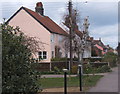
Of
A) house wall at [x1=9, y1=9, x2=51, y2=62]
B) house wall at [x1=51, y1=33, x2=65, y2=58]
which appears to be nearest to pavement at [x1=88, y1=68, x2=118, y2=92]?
house wall at [x1=9, y1=9, x2=51, y2=62]

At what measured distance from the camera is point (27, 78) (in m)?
7.60

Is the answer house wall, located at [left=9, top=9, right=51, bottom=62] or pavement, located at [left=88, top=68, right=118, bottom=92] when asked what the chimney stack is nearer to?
house wall, located at [left=9, top=9, right=51, bottom=62]

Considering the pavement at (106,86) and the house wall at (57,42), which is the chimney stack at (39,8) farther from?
the pavement at (106,86)

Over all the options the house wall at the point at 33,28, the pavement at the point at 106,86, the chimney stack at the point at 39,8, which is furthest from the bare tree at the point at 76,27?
the chimney stack at the point at 39,8

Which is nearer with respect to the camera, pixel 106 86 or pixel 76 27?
pixel 106 86

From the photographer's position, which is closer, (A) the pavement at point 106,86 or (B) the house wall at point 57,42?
(A) the pavement at point 106,86

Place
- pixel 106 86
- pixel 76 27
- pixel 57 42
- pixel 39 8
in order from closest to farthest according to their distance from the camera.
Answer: pixel 106 86 → pixel 76 27 → pixel 57 42 → pixel 39 8

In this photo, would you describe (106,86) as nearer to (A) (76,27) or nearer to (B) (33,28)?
(A) (76,27)

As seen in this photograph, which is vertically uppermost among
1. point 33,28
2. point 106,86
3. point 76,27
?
point 33,28

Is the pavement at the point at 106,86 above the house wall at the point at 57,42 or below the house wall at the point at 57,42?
below

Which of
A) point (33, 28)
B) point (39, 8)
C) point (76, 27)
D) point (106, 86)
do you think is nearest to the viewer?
point (106, 86)

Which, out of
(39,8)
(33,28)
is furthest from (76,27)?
(39,8)

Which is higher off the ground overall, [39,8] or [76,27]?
[39,8]

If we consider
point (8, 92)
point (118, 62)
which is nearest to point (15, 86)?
point (8, 92)
